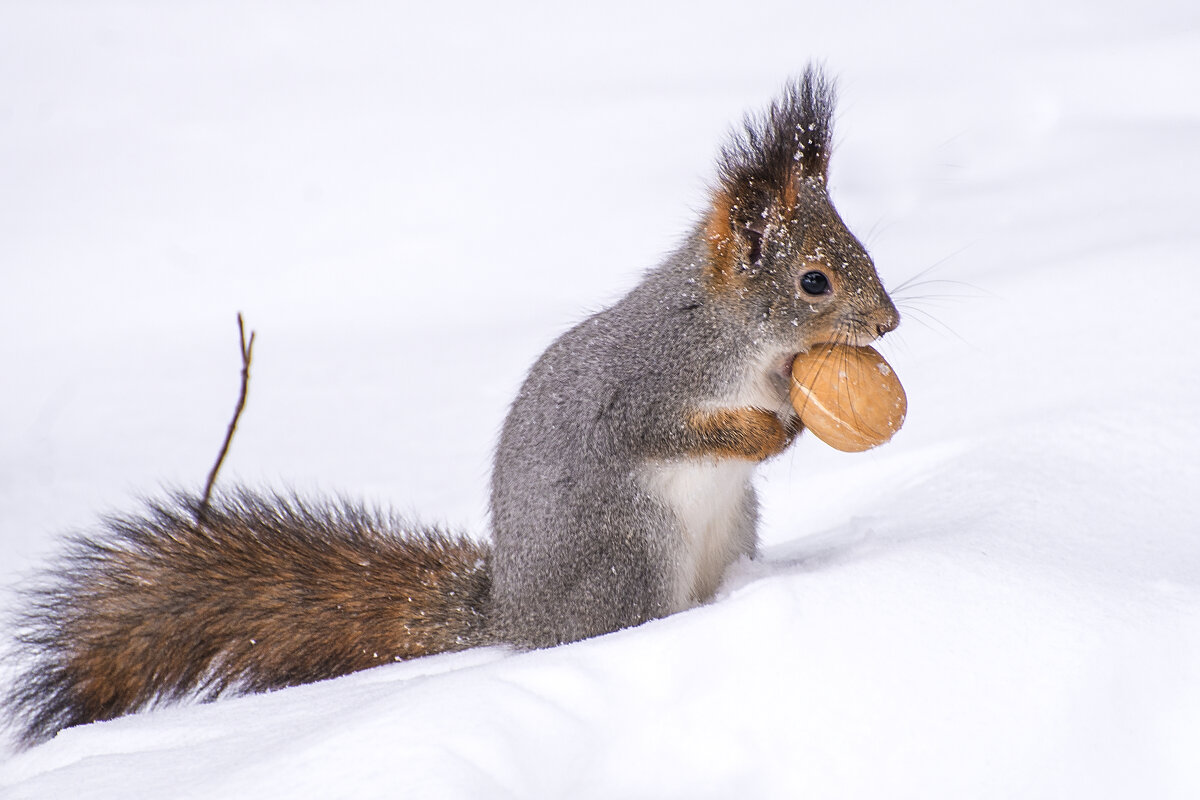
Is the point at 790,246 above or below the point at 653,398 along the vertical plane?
above

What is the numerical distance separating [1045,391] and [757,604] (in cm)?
124

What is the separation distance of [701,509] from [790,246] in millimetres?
394

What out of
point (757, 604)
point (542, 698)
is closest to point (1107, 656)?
point (757, 604)

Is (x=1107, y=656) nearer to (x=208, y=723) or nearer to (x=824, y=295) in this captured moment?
(x=824, y=295)

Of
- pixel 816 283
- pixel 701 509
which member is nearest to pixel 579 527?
pixel 701 509

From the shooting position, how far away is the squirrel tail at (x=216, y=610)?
5.48ft

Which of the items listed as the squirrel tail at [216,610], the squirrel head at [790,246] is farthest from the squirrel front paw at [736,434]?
the squirrel tail at [216,610]

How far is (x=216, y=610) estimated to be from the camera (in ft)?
5.66

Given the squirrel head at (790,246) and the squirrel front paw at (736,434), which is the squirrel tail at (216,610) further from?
the squirrel head at (790,246)

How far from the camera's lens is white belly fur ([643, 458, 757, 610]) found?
1683 millimetres

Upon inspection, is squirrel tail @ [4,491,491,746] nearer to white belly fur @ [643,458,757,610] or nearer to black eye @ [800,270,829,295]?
white belly fur @ [643,458,757,610]

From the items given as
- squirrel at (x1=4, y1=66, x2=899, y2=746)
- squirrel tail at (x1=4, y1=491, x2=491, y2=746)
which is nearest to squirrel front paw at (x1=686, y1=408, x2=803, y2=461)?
squirrel at (x1=4, y1=66, x2=899, y2=746)

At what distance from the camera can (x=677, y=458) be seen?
1.68 m

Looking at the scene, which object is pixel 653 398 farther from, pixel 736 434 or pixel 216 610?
pixel 216 610
